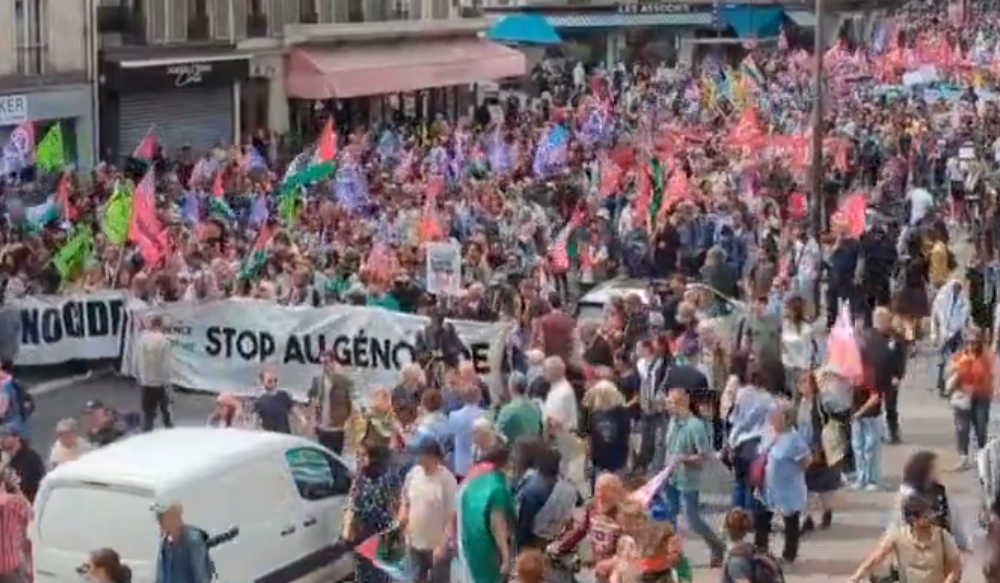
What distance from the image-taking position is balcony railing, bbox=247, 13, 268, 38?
41562mm

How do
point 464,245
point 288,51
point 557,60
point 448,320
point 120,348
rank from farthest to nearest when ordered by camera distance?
point 557,60
point 288,51
point 464,245
point 120,348
point 448,320

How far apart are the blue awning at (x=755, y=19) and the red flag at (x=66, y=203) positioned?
44432mm

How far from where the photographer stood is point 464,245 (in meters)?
22.7

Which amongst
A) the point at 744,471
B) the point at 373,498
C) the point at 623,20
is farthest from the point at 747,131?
the point at 623,20

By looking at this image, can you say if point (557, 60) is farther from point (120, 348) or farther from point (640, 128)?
point (120, 348)

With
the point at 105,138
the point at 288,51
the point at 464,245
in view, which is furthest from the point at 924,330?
the point at 288,51

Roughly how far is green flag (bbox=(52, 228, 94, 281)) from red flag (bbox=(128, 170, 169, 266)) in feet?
1.59

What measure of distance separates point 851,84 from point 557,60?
15.4m

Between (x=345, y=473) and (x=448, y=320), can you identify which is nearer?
(x=345, y=473)

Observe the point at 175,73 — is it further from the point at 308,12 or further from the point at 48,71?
the point at 308,12

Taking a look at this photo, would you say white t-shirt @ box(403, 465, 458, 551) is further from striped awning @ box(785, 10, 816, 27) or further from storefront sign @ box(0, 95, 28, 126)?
striped awning @ box(785, 10, 816, 27)

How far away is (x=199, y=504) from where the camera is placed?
11.7 m

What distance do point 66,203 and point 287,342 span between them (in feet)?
21.2

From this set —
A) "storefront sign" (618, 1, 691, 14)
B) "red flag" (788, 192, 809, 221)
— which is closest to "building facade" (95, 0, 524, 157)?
"red flag" (788, 192, 809, 221)
